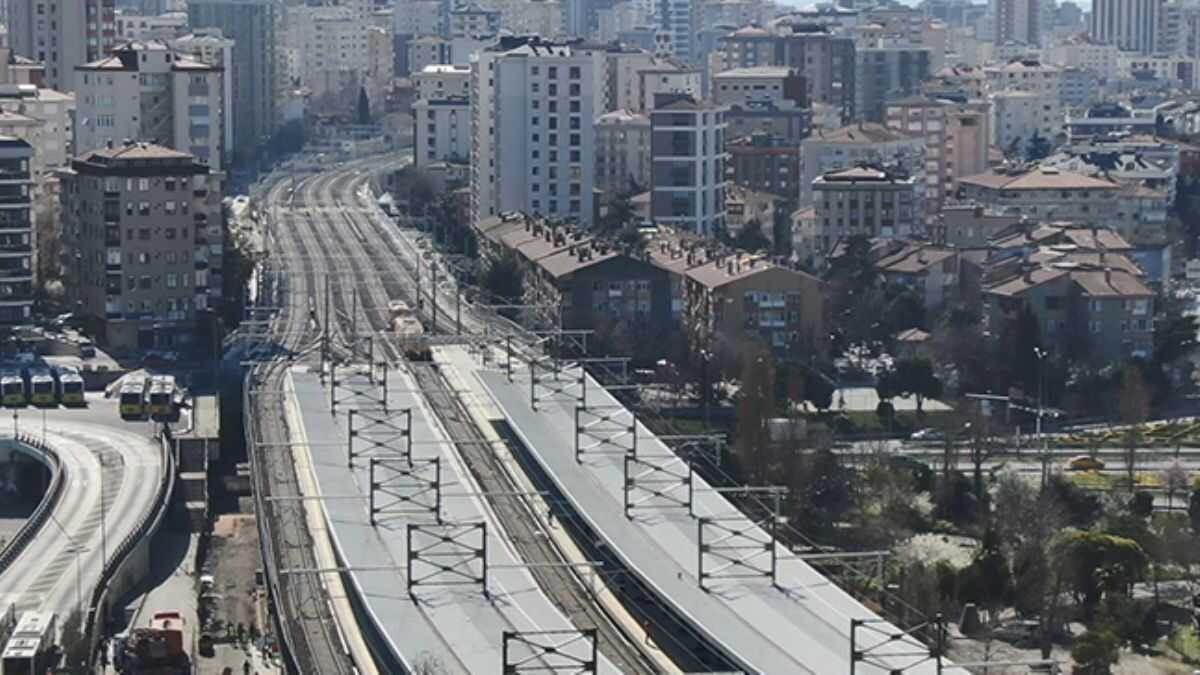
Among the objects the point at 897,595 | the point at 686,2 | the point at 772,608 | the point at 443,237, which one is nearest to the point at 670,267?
the point at 443,237

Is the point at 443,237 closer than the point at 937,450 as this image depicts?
No

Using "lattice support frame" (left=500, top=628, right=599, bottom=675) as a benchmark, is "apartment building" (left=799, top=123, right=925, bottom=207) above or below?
above

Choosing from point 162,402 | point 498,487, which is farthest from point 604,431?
point 162,402

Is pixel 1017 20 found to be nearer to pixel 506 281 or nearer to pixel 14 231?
pixel 506 281

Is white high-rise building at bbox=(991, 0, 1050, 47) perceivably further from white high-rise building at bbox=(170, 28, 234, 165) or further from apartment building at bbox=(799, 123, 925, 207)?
apartment building at bbox=(799, 123, 925, 207)

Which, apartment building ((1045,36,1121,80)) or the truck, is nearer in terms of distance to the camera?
the truck

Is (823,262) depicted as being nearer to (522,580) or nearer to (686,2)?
(522,580)

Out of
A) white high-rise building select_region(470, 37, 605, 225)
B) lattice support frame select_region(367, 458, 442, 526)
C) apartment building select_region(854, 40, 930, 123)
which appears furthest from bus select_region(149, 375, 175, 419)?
apartment building select_region(854, 40, 930, 123)
